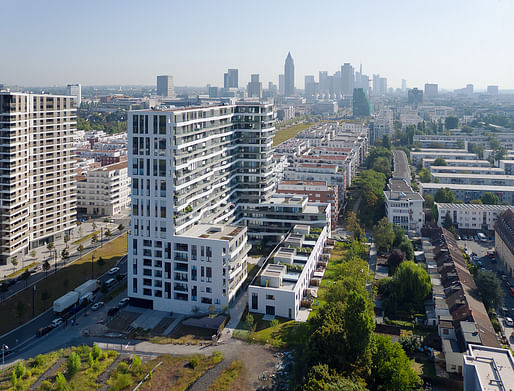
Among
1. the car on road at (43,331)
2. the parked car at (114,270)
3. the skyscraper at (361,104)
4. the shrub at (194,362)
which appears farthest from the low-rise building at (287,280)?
the skyscraper at (361,104)

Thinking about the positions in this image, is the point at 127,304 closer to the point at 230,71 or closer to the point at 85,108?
the point at 85,108

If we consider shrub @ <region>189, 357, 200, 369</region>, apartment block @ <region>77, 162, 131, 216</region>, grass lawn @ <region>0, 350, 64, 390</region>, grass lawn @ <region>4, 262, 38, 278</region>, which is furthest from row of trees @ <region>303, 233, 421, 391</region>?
apartment block @ <region>77, 162, 131, 216</region>

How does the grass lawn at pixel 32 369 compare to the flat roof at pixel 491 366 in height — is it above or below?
below

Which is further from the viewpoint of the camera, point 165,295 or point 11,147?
point 11,147

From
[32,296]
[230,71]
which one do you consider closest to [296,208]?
[32,296]

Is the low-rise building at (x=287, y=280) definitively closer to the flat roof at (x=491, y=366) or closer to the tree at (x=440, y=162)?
the flat roof at (x=491, y=366)

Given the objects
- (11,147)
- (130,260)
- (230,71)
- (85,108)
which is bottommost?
(130,260)

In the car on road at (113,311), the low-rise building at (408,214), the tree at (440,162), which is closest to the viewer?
the car on road at (113,311)
